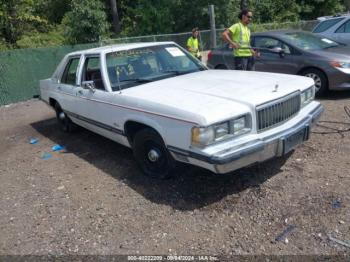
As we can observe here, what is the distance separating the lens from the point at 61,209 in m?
4.30

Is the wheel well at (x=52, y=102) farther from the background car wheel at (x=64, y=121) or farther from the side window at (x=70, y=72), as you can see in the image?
the side window at (x=70, y=72)

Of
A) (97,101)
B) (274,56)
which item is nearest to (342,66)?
(274,56)

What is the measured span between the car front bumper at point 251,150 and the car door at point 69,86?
2759mm

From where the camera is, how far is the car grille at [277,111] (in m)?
3.90

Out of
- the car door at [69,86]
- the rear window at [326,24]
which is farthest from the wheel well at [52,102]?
the rear window at [326,24]

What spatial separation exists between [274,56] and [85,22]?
15554 millimetres

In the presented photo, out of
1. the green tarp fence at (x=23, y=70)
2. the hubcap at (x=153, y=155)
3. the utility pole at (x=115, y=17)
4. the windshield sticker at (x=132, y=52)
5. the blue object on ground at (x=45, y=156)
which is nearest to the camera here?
the hubcap at (x=153, y=155)

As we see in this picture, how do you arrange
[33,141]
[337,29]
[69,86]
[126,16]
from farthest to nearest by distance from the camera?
[126,16] < [337,29] < [33,141] < [69,86]

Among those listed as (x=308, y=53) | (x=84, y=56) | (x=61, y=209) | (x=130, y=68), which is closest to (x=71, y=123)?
(x=84, y=56)

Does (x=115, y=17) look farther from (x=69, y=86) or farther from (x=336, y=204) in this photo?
(x=336, y=204)

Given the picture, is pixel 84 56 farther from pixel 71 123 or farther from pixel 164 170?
pixel 164 170

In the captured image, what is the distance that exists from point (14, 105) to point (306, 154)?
30.0 ft

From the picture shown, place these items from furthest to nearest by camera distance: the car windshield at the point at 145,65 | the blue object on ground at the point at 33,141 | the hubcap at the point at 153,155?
the blue object on ground at the point at 33,141 → the car windshield at the point at 145,65 → the hubcap at the point at 153,155

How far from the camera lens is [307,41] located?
27.2 feet
